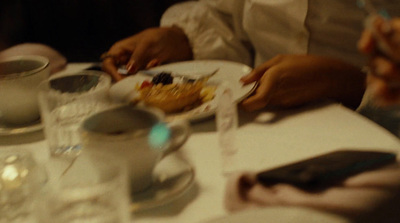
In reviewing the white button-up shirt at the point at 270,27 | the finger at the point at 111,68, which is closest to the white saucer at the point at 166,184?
the finger at the point at 111,68

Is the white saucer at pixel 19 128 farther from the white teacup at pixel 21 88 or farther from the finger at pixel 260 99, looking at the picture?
the finger at pixel 260 99

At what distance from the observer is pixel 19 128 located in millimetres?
788

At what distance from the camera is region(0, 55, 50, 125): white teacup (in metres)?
0.75

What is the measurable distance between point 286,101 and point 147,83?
0.26 meters

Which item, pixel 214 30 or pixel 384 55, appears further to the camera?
pixel 214 30

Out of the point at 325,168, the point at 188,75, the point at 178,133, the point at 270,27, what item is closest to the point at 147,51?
the point at 188,75

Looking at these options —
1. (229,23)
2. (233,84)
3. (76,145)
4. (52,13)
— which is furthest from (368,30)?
(52,13)

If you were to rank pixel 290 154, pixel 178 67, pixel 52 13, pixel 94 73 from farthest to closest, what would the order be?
pixel 52 13 < pixel 178 67 < pixel 94 73 < pixel 290 154

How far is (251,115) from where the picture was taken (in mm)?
797

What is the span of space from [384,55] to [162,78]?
0.42 meters

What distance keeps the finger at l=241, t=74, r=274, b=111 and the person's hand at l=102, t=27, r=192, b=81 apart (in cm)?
32

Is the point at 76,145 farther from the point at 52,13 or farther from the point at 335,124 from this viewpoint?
the point at 52,13

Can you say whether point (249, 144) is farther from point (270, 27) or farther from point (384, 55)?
point (270, 27)

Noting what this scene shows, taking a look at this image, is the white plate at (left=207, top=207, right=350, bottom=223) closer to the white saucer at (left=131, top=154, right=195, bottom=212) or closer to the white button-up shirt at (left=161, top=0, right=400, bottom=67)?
the white saucer at (left=131, top=154, right=195, bottom=212)
